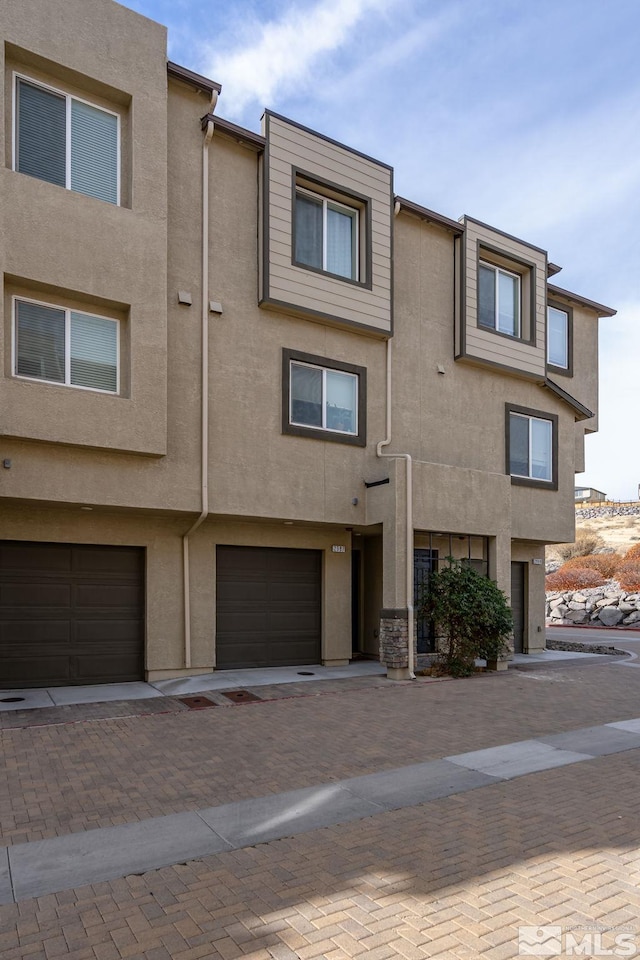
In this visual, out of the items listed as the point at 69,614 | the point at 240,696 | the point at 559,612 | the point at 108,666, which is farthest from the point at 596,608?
the point at 69,614

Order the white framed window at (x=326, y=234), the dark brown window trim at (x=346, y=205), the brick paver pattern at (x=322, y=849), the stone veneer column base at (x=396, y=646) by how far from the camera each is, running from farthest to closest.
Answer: the white framed window at (x=326, y=234)
the dark brown window trim at (x=346, y=205)
the stone veneer column base at (x=396, y=646)
the brick paver pattern at (x=322, y=849)

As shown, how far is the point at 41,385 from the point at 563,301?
46.0 ft

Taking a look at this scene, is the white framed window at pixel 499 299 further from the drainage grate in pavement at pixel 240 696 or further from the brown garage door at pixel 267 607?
the drainage grate in pavement at pixel 240 696

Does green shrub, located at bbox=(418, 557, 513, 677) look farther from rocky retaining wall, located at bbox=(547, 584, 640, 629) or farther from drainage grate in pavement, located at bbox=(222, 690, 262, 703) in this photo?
rocky retaining wall, located at bbox=(547, 584, 640, 629)

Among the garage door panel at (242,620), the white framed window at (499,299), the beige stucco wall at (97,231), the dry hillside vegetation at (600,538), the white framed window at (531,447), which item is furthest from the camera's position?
the dry hillside vegetation at (600,538)

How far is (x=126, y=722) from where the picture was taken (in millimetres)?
9117

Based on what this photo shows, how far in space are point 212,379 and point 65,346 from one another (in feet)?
8.38

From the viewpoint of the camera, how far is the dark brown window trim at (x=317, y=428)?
12914 mm

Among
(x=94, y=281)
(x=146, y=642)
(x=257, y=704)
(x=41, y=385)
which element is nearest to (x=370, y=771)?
(x=257, y=704)

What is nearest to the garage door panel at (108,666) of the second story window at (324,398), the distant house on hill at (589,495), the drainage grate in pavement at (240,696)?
the drainage grate in pavement at (240,696)

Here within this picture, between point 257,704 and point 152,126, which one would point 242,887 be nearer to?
point 257,704

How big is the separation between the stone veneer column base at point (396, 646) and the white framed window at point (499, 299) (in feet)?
24.3

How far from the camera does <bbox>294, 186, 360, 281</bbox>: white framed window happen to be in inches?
531

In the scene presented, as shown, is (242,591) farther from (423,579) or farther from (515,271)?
(515,271)
